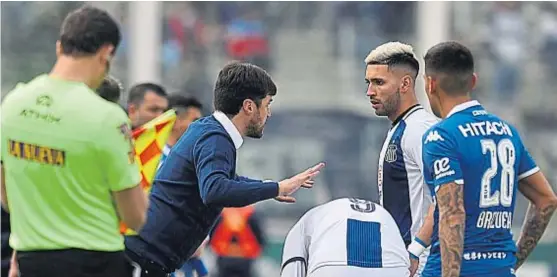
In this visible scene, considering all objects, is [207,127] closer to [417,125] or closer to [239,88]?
[239,88]

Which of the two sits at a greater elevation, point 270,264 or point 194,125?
point 194,125

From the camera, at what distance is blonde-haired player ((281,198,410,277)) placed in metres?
5.79

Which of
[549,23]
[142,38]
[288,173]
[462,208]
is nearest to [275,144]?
[288,173]

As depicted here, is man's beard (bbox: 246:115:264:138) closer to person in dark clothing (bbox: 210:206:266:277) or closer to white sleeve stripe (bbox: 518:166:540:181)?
white sleeve stripe (bbox: 518:166:540:181)

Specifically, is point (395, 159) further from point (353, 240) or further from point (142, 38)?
point (142, 38)

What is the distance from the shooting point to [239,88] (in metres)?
6.12

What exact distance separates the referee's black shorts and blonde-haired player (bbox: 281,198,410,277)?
1.12 m

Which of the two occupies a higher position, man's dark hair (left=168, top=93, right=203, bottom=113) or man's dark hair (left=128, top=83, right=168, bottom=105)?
man's dark hair (left=128, top=83, right=168, bottom=105)

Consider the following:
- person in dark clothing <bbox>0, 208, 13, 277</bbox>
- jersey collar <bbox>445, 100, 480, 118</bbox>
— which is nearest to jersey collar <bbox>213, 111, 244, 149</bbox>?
jersey collar <bbox>445, 100, 480, 118</bbox>

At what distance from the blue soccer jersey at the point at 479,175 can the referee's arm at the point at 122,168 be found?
1.49 metres

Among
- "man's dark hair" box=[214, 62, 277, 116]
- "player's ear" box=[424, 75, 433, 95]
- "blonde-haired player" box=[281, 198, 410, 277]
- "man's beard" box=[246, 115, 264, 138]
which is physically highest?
"player's ear" box=[424, 75, 433, 95]

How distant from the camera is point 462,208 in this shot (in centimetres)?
570

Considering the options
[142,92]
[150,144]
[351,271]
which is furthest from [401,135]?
[142,92]

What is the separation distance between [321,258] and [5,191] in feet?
4.81
